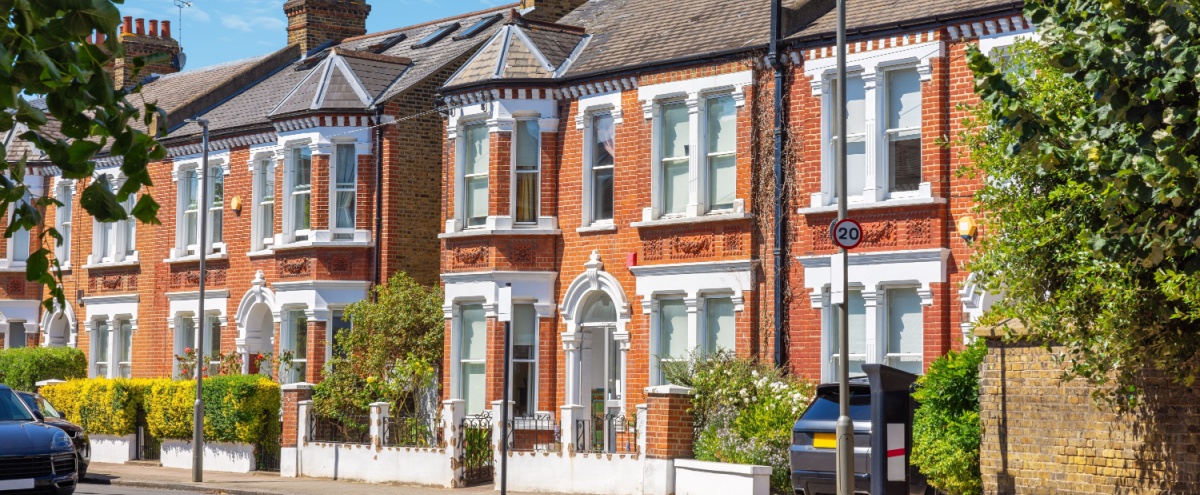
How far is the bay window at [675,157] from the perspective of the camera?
82.5 ft

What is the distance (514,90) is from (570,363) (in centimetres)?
470

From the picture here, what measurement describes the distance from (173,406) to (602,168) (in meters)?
10.4

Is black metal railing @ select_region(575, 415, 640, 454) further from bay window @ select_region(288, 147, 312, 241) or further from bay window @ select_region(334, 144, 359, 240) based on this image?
bay window @ select_region(288, 147, 312, 241)

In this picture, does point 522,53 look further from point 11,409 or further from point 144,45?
point 144,45

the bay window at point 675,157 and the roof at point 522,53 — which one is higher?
the roof at point 522,53

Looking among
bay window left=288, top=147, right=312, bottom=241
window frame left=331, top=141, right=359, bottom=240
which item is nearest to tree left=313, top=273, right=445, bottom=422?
window frame left=331, top=141, right=359, bottom=240

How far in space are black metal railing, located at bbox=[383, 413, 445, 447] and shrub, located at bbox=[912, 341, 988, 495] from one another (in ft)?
33.5

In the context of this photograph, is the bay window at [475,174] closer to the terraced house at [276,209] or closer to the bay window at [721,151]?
the terraced house at [276,209]

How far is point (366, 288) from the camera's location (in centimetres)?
3055

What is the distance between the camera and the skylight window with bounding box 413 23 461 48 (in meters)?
33.7

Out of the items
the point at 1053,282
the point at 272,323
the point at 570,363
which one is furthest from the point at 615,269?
the point at 1053,282

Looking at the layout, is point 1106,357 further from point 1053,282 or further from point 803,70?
point 803,70

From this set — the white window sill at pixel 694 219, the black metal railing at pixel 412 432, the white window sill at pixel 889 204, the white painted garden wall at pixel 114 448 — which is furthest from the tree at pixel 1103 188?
the white painted garden wall at pixel 114 448

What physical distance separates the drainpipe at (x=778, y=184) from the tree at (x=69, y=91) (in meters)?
16.6
